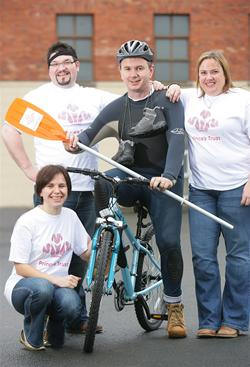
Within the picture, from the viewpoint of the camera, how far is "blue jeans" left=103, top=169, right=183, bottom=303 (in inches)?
274

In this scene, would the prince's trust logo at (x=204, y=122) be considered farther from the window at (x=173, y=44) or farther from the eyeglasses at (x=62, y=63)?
the window at (x=173, y=44)

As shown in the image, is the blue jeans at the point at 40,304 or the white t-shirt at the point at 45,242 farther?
the white t-shirt at the point at 45,242

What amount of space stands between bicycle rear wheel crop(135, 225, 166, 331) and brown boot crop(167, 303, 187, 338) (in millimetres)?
207

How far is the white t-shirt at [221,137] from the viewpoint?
22.9 feet

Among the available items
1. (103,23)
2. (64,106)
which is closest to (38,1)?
(103,23)

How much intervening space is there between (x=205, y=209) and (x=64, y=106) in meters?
1.25

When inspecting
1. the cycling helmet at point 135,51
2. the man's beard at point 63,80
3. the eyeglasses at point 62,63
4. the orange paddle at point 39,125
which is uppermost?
the cycling helmet at point 135,51

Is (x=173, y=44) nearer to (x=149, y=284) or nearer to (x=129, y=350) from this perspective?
(x=149, y=284)

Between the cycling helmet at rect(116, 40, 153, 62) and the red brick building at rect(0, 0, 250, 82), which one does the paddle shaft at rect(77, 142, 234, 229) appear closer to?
the cycling helmet at rect(116, 40, 153, 62)

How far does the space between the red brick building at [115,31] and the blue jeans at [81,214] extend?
69.4 ft

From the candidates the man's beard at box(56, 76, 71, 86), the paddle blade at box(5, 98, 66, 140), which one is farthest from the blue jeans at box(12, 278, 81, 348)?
the man's beard at box(56, 76, 71, 86)

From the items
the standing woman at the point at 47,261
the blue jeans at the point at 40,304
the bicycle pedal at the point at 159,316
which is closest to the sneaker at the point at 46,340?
the standing woman at the point at 47,261

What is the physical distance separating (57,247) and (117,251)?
0.44 metres

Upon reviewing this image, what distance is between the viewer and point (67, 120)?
737 centimetres
